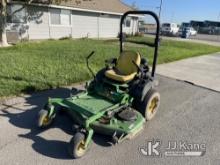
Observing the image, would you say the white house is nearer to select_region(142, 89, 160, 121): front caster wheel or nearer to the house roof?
the house roof

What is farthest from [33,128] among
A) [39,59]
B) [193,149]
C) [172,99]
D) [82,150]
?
[39,59]

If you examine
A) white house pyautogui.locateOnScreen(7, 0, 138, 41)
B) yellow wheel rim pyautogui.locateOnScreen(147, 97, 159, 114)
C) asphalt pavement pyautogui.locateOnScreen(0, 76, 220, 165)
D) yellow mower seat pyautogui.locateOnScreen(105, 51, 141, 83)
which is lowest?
asphalt pavement pyautogui.locateOnScreen(0, 76, 220, 165)

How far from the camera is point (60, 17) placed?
49.6ft

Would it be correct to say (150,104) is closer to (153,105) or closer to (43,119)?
(153,105)

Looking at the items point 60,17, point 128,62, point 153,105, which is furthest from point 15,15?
point 153,105

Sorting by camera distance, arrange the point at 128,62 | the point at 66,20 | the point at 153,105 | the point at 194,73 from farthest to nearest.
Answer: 1. the point at 66,20
2. the point at 194,73
3. the point at 128,62
4. the point at 153,105

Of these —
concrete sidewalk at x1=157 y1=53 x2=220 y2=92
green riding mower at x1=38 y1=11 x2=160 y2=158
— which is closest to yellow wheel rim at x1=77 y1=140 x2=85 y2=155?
green riding mower at x1=38 y1=11 x2=160 y2=158

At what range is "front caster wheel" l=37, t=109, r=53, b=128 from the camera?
3.39 meters

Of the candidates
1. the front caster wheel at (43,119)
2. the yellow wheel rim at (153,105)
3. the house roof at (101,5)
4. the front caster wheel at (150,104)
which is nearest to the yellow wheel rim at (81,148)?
the front caster wheel at (43,119)

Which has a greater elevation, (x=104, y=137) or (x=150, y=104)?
(x=150, y=104)

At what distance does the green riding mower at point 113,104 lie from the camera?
3.11 metres

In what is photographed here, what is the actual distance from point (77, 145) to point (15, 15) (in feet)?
39.1

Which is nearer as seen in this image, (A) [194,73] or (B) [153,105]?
(B) [153,105]

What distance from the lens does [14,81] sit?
529 centimetres
